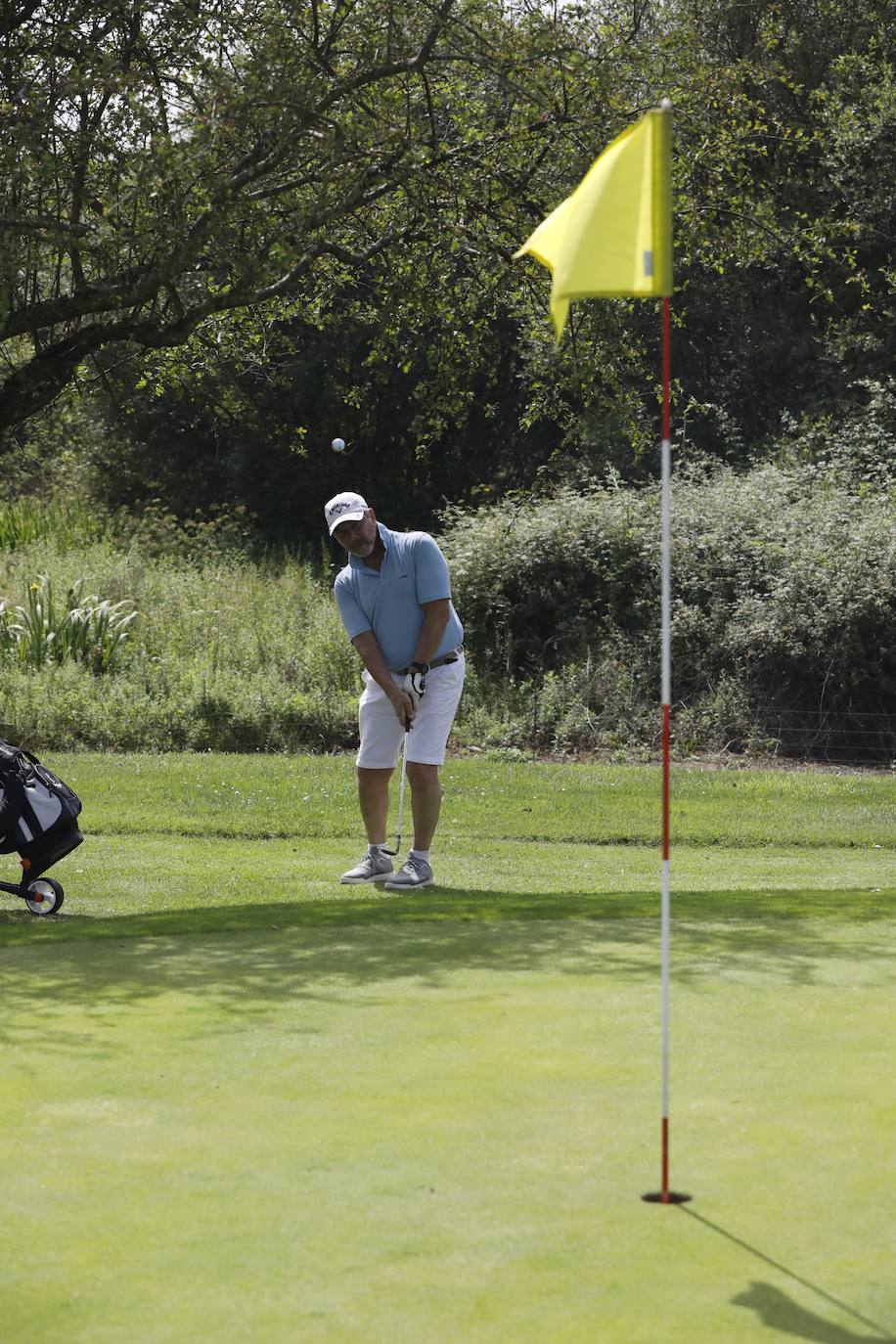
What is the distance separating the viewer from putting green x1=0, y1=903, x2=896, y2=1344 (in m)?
3.12

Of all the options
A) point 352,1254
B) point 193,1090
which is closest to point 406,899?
point 193,1090

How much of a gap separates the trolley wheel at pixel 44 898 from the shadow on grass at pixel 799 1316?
5.80 meters

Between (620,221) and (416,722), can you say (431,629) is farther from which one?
(620,221)

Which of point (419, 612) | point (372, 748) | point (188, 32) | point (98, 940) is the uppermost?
point (188, 32)

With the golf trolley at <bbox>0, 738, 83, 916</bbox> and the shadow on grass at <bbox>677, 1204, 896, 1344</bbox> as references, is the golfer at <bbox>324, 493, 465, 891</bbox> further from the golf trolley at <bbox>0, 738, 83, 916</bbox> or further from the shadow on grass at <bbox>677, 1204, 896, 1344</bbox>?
the shadow on grass at <bbox>677, 1204, 896, 1344</bbox>

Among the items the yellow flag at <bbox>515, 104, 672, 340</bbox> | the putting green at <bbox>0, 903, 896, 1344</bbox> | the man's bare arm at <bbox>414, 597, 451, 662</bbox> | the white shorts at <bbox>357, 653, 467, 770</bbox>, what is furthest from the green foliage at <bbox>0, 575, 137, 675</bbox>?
the yellow flag at <bbox>515, 104, 672, 340</bbox>

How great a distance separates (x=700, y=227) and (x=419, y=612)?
4.27 metres

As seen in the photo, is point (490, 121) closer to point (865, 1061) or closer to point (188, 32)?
point (188, 32)

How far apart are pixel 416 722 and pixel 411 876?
84 centimetres

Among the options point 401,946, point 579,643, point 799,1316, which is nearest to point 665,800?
point 799,1316

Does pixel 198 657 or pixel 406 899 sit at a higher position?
pixel 198 657

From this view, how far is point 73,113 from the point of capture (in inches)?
414

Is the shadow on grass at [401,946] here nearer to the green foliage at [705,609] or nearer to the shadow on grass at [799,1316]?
the shadow on grass at [799,1316]

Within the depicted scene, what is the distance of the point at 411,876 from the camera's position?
9.01 metres
